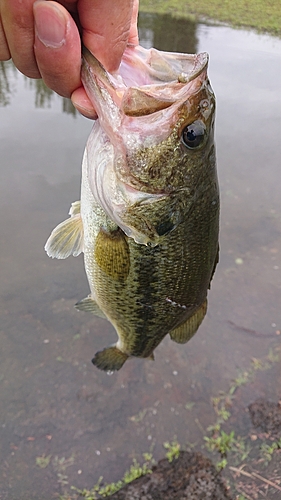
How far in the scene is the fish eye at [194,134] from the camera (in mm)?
1250

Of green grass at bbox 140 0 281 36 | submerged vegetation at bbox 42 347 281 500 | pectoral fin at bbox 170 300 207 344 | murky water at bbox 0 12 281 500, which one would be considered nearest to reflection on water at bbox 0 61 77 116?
murky water at bbox 0 12 281 500

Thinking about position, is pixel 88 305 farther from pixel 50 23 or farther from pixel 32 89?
pixel 32 89

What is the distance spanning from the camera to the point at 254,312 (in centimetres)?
382

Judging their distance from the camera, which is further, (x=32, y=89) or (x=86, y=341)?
(x=32, y=89)

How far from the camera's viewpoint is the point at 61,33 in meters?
1.03

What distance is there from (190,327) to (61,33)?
1.27m

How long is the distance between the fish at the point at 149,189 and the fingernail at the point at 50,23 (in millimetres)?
110

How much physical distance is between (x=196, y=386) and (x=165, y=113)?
8.31ft

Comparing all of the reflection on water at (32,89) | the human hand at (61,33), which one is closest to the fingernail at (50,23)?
the human hand at (61,33)

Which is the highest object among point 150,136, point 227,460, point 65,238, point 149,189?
point 150,136

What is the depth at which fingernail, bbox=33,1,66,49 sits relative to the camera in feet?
3.29

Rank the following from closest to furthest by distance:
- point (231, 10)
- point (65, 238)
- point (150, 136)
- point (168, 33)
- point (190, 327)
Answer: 1. point (150, 136)
2. point (65, 238)
3. point (190, 327)
4. point (168, 33)
5. point (231, 10)

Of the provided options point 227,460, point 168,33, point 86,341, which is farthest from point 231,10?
point 227,460

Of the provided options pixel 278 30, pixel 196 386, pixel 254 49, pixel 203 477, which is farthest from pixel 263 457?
pixel 278 30
